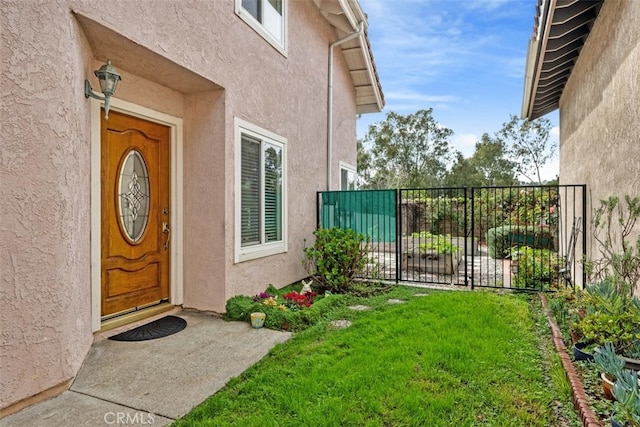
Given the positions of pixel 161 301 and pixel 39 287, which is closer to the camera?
pixel 39 287

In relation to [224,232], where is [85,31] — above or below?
above

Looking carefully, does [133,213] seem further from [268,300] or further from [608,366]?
[608,366]

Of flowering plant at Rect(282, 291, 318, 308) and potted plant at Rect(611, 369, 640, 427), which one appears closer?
potted plant at Rect(611, 369, 640, 427)

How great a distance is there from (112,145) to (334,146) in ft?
20.7

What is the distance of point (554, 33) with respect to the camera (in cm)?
534

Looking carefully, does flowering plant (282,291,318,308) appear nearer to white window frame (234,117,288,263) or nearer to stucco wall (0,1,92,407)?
white window frame (234,117,288,263)

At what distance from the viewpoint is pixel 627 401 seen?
6.85 feet

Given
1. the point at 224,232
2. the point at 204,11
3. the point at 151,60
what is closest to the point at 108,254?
the point at 224,232

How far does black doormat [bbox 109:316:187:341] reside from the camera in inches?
169

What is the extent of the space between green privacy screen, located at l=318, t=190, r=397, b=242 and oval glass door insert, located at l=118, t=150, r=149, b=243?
426 centimetres

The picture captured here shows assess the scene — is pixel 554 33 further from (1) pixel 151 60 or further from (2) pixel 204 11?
(1) pixel 151 60

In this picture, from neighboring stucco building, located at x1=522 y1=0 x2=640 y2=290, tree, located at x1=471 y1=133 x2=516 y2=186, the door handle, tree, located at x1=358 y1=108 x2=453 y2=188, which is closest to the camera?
neighboring stucco building, located at x1=522 y1=0 x2=640 y2=290

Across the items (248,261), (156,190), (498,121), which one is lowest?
(248,261)

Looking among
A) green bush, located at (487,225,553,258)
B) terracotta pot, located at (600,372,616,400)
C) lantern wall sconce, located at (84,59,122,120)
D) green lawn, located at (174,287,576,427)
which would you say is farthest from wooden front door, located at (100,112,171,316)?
green bush, located at (487,225,553,258)
